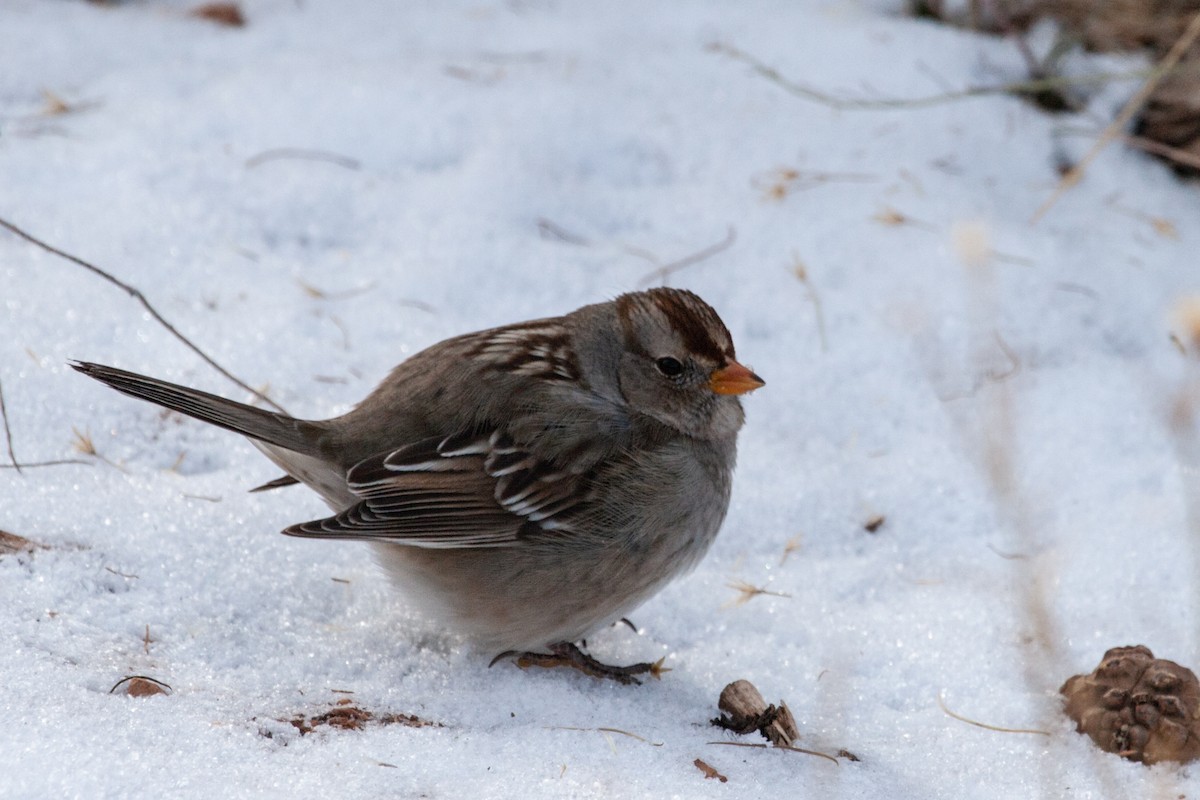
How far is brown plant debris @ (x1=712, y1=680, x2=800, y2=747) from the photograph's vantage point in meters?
2.99

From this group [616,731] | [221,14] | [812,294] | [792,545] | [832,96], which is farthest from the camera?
[221,14]

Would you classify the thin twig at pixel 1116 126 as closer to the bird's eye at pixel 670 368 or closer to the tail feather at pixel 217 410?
the bird's eye at pixel 670 368

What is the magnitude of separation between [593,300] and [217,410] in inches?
71.8

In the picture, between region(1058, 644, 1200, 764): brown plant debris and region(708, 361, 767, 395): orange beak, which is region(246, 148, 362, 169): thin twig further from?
region(1058, 644, 1200, 764): brown plant debris

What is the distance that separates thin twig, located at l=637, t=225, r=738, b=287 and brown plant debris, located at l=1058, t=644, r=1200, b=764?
2277mm

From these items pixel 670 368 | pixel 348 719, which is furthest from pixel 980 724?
pixel 348 719

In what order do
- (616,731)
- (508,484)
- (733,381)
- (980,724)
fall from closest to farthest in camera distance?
(616,731) < (980,724) < (508,484) < (733,381)

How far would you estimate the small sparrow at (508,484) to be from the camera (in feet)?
10.5

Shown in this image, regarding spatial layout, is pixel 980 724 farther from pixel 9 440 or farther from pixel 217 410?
pixel 9 440

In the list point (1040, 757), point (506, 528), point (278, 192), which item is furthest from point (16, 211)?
point (1040, 757)

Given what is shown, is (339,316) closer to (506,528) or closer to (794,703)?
(506,528)

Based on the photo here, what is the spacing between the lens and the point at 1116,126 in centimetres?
525

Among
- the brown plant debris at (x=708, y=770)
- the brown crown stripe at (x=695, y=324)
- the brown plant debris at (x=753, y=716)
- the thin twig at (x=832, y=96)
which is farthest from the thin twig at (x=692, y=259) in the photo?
the brown plant debris at (x=708, y=770)

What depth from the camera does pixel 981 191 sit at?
5.42 metres
